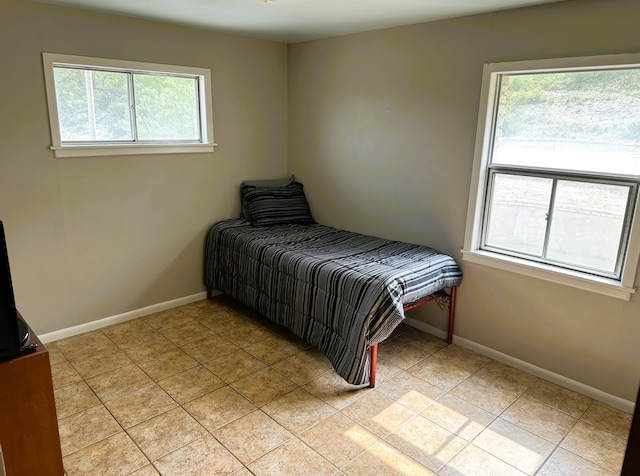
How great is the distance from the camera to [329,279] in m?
2.83

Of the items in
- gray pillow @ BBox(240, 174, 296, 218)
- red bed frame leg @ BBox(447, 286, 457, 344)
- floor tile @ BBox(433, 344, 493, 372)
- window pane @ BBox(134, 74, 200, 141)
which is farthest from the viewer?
gray pillow @ BBox(240, 174, 296, 218)

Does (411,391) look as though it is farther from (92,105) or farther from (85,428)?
(92,105)

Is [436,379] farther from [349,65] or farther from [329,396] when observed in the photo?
[349,65]

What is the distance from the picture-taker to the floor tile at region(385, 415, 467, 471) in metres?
2.13

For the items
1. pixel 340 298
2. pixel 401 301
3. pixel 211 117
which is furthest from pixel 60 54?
pixel 401 301

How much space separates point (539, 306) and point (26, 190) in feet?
11.1

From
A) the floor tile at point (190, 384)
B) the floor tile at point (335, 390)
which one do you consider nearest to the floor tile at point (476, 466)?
the floor tile at point (335, 390)

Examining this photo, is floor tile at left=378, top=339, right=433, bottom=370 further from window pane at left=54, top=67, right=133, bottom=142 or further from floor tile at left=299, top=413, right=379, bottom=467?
window pane at left=54, top=67, right=133, bottom=142

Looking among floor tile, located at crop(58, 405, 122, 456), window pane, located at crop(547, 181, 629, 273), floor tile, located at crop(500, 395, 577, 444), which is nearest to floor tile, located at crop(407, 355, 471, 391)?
floor tile, located at crop(500, 395, 577, 444)

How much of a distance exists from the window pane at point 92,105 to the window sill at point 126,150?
10cm

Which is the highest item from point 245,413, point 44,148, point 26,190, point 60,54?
point 60,54

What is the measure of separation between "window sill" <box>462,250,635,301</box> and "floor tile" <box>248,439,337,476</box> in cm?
167

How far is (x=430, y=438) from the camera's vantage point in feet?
7.43

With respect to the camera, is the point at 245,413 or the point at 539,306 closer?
the point at 245,413
